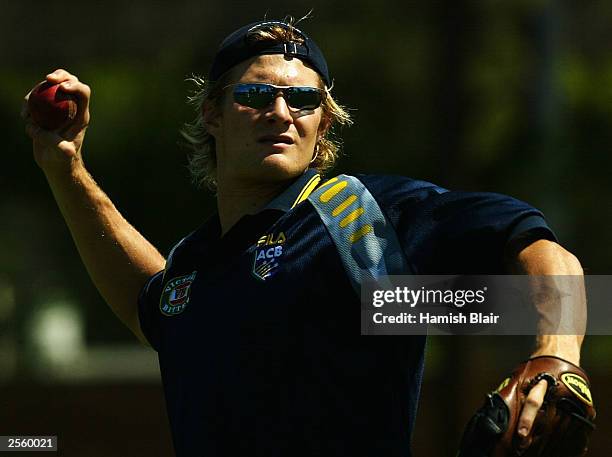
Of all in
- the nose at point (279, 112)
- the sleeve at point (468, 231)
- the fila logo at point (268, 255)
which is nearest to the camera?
the sleeve at point (468, 231)

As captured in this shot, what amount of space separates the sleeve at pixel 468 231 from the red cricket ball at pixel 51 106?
1.31 metres

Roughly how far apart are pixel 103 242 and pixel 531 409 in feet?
5.95

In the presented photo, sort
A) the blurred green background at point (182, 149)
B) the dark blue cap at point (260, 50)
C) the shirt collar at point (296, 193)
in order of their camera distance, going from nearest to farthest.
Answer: the shirt collar at point (296, 193)
the dark blue cap at point (260, 50)
the blurred green background at point (182, 149)

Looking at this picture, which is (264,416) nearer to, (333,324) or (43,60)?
(333,324)

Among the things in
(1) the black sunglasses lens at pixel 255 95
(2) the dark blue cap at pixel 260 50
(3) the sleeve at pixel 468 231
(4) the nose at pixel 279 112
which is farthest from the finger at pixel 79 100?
(3) the sleeve at pixel 468 231

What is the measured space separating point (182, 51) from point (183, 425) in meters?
6.24

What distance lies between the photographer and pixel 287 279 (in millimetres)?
2762

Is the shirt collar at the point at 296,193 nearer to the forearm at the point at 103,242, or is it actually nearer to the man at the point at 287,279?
the man at the point at 287,279

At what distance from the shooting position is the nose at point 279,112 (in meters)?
3.07

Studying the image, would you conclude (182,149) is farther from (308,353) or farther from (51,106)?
(308,353)

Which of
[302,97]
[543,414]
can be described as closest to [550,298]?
[543,414]

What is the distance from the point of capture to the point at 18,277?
866 centimetres

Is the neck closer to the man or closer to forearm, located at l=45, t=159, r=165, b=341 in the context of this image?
the man

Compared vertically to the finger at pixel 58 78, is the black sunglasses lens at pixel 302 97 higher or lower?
lower
